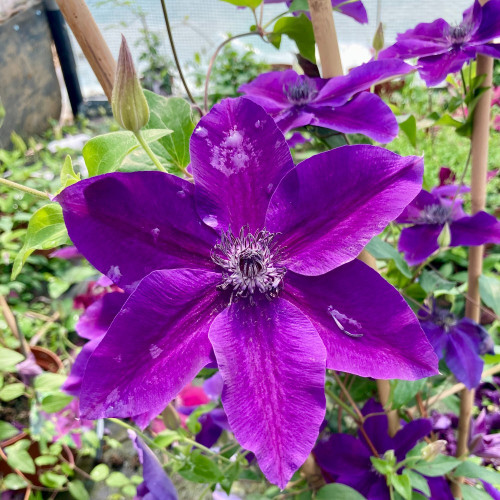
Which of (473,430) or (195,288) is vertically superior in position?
(195,288)

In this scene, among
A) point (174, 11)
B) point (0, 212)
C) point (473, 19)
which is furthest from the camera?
point (174, 11)

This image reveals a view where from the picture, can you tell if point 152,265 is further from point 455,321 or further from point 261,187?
point 455,321

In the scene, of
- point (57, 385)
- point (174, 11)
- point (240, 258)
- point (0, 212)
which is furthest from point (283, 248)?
point (174, 11)

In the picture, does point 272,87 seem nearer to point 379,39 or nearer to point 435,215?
point 379,39

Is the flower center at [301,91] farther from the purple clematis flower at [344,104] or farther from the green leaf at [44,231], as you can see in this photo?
the green leaf at [44,231]

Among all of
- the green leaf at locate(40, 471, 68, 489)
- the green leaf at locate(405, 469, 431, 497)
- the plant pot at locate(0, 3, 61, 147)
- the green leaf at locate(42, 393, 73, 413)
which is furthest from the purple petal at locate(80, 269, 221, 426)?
the plant pot at locate(0, 3, 61, 147)

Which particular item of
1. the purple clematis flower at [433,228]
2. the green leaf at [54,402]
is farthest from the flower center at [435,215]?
the green leaf at [54,402]

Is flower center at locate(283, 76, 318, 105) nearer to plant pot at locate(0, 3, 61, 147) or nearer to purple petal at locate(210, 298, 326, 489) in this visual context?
purple petal at locate(210, 298, 326, 489)
